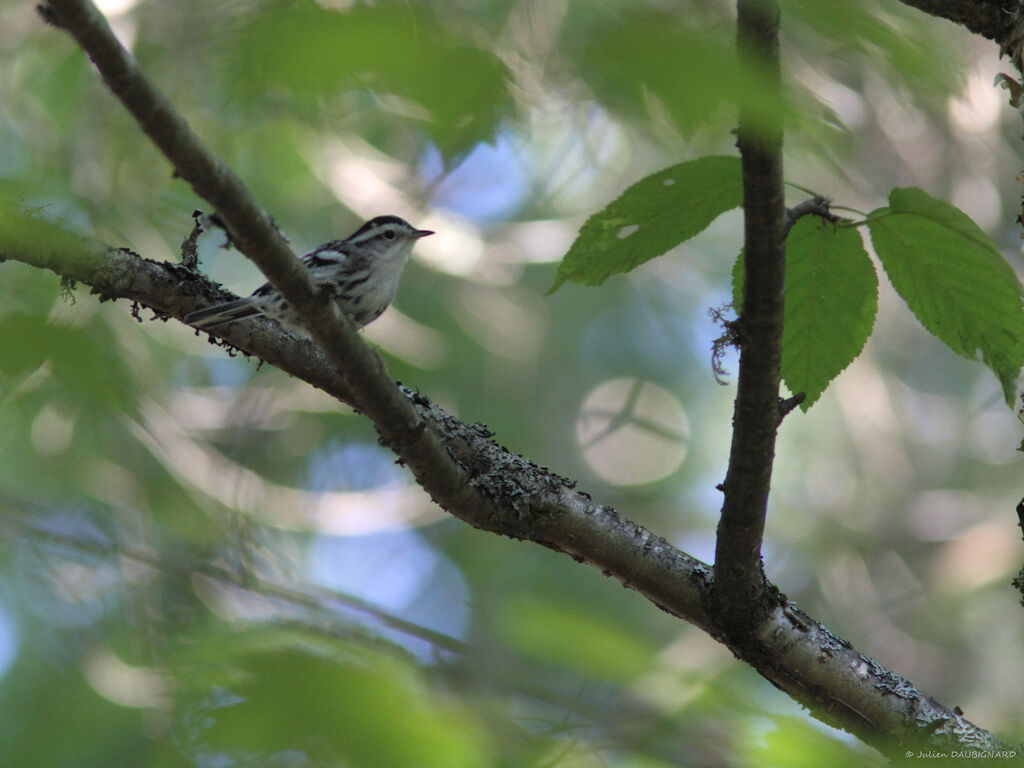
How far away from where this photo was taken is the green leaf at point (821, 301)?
2008 millimetres

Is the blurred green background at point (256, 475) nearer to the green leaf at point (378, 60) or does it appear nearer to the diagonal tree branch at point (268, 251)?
the green leaf at point (378, 60)

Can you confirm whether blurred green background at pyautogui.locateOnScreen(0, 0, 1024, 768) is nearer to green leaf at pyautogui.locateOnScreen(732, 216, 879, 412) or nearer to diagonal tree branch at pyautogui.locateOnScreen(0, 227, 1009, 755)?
diagonal tree branch at pyautogui.locateOnScreen(0, 227, 1009, 755)

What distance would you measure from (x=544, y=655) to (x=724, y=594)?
53.8 inches

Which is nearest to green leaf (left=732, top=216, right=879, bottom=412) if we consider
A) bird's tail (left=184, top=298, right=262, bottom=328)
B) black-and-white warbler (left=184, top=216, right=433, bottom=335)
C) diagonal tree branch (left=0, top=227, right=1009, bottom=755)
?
diagonal tree branch (left=0, top=227, right=1009, bottom=755)

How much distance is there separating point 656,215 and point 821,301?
507 mm

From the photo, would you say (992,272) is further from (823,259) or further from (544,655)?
(544,655)

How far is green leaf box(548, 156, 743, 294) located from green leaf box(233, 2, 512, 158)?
38.1 inches

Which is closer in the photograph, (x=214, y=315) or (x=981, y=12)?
(x=981, y=12)

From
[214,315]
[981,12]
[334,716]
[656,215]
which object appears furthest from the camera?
[214,315]

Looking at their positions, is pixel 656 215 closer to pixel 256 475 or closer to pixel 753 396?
pixel 753 396

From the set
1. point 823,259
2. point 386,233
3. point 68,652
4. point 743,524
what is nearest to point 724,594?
point 743,524

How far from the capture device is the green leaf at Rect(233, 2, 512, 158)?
77cm

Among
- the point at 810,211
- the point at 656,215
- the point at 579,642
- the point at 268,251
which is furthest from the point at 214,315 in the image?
the point at 579,642

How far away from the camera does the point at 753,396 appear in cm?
204
